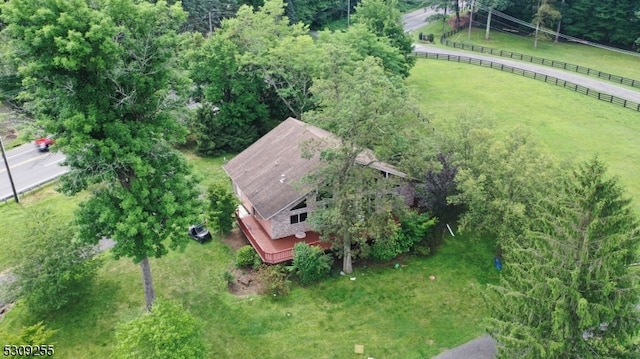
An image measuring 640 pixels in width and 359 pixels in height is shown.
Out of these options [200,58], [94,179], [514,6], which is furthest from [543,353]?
[514,6]

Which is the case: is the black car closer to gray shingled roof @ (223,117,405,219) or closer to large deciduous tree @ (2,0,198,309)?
gray shingled roof @ (223,117,405,219)

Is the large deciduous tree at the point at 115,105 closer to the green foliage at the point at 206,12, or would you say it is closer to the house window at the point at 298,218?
the house window at the point at 298,218

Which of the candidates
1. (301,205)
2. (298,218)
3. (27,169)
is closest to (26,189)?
(27,169)

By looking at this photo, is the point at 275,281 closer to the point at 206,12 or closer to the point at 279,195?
the point at 279,195

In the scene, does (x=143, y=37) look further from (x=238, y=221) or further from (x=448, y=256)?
(x=448, y=256)

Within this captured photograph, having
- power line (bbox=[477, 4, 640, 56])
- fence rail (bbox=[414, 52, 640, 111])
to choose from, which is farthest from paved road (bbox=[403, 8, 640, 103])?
power line (bbox=[477, 4, 640, 56])
